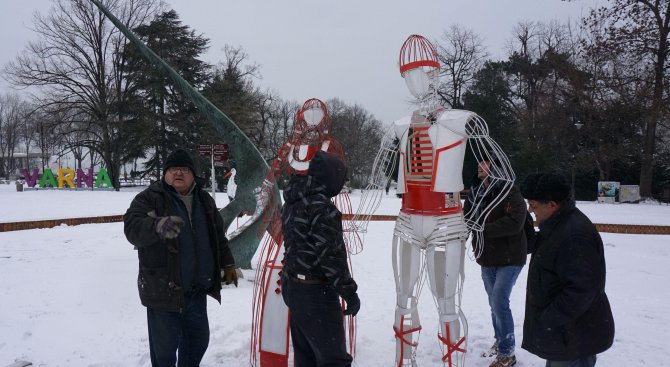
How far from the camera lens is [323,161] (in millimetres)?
2674

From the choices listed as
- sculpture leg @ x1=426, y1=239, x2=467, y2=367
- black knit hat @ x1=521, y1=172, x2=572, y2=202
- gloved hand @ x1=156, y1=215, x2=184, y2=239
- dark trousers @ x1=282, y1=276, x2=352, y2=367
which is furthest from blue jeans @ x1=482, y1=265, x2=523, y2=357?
gloved hand @ x1=156, y1=215, x2=184, y2=239

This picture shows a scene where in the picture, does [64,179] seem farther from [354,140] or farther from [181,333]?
[181,333]

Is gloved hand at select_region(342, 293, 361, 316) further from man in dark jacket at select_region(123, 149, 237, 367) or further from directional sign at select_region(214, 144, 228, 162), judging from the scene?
directional sign at select_region(214, 144, 228, 162)

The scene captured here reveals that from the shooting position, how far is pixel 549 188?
2418mm

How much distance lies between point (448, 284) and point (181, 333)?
2165 millimetres

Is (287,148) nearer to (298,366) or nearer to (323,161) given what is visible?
(323,161)

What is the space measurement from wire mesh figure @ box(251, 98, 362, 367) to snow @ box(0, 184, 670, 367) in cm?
55

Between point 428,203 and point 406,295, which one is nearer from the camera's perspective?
point 428,203

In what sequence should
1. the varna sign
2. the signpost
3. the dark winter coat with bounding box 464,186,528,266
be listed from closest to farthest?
the dark winter coat with bounding box 464,186,528,266, the signpost, the varna sign

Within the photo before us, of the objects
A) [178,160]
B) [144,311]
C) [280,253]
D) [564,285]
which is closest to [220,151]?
[144,311]

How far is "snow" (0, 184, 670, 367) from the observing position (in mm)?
4191

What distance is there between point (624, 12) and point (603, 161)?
29.3 feet

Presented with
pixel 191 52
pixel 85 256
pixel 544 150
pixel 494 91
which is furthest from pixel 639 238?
pixel 191 52

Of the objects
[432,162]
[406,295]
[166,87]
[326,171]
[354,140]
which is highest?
[166,87]
